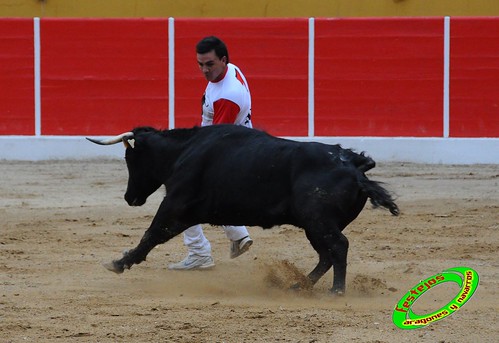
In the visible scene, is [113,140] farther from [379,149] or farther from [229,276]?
[379,149]

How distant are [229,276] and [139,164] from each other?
82 cm

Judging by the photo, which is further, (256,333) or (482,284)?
(482,284)

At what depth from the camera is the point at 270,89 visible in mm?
12320

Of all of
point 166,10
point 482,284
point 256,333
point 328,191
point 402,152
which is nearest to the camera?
point 256,333

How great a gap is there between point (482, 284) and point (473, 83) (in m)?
6.67

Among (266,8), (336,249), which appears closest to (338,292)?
(336,249)

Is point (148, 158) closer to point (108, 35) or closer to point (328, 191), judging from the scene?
point (328, 191)

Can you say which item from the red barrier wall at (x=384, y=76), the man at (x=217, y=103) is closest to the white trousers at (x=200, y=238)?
the man at (x=217, y=103)

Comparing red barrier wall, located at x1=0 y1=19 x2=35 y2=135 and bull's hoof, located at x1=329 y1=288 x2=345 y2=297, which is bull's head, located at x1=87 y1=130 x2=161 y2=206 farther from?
red barrier wall, located at x1=0 y1=19 x2=35 y2=135

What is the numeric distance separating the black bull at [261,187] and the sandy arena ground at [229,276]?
0.98 feet

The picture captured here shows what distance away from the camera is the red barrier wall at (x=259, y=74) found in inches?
481

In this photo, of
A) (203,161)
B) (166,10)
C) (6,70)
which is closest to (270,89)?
(166,10)

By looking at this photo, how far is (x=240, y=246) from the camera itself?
6.43 meters

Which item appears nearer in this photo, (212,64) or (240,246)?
(212,64)
